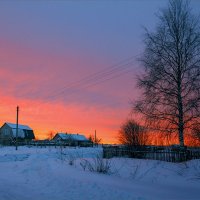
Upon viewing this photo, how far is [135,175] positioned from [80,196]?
21.2 ft

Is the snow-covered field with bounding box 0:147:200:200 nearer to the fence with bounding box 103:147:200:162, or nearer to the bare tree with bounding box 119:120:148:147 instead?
the fence with bounding box 103:147:200:162

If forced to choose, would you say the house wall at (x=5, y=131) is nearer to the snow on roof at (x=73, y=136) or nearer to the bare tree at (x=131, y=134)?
the snow on roof at (x=73, y=136)

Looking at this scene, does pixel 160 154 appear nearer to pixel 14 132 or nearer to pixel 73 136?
pixel 14 132

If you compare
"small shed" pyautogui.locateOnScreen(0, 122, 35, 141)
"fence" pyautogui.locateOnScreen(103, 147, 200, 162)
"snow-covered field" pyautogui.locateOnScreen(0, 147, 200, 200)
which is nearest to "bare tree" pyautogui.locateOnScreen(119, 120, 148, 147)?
"fence" pyautogui.locateOnScreen(103, 147, 200, 162)

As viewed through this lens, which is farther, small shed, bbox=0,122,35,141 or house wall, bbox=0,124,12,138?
house wall, bbox=0,124,12,138

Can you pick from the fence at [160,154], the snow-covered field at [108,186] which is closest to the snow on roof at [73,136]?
the fence at [160,154]

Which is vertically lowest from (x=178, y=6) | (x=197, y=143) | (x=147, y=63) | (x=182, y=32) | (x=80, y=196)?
(x=80, y=196)

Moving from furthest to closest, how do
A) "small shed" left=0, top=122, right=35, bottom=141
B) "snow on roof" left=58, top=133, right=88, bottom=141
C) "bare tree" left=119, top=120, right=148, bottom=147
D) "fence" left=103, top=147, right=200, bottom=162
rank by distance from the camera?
"snow on roof" left=58, top=133, right=88, bottom=141 < "small shed" left=0, top=122, right=35, bottom=141 < "bare tree" left=119, top=120, right=148, bottom=147 < "fence" left=103, top=147, right=200, bottom=162

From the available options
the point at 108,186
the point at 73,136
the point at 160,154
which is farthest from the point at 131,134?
the point at 73,136

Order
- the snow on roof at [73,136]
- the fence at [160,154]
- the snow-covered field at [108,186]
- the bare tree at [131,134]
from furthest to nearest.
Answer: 1. the snow on roof at [73,136]
2. the bare tree at [131,134]
3. the fence at [160,154]
4. the snow-covered field at [108,186]

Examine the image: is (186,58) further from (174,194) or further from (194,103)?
(174,194)

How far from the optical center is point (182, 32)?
2364 centimetres

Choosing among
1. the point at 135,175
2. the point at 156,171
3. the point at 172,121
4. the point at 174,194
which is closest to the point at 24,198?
the point at 174,194

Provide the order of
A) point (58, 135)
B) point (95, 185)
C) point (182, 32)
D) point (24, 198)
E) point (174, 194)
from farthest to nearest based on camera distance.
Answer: point (58, 135) → point (182, 32) → point (95, 185) → point (174, 194) → point (24, 198)
